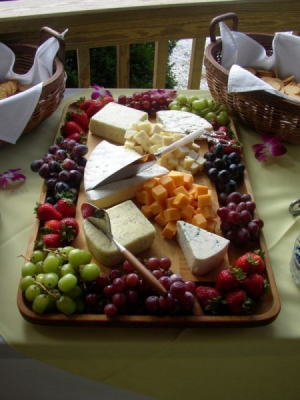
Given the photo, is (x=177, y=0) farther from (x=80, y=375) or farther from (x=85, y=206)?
(x=80, y=375)

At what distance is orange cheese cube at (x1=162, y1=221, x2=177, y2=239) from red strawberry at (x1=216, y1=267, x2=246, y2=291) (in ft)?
0.61

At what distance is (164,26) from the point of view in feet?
5.77

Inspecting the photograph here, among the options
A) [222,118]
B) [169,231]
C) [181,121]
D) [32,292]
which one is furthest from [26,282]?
[222,118]

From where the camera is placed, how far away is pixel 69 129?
51.6 inches

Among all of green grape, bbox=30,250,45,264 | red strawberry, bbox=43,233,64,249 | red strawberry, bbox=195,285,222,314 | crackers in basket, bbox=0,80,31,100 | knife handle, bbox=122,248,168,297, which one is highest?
crackers in basket, bbox=0,80,31,100

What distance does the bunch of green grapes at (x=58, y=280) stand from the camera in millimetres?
781

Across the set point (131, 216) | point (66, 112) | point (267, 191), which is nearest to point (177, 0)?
point (66, 112)

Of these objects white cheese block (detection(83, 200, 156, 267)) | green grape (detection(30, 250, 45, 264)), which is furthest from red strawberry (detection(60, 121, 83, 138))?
green grape (detection(30, 250, 45, 264))

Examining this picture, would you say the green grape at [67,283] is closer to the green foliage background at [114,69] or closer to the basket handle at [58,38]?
the basket handle at [58,38]

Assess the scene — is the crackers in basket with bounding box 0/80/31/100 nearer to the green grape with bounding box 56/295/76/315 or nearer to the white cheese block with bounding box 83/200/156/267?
the white cheese block with bounding box 83/200/156/267

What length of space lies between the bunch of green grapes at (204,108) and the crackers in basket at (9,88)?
0.50 metres

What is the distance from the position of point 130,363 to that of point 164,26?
4.64 ft

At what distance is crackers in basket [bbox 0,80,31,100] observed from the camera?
1.29 m

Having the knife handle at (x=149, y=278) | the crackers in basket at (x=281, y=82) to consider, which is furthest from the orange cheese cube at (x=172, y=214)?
the crackers in basket at (x=281, y=82)
